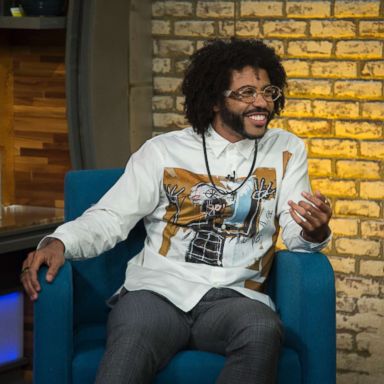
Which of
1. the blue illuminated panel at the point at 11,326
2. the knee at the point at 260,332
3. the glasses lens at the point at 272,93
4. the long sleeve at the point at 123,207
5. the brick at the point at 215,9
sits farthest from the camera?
the brick at the point at 215,9

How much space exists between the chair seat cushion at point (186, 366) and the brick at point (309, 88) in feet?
5.15

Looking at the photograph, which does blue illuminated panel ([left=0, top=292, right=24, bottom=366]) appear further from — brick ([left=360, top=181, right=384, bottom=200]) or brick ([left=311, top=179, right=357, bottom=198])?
brick ([left=360, top=181, right=384, bottom=200])

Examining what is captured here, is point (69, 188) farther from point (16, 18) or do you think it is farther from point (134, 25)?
point (134, 25)

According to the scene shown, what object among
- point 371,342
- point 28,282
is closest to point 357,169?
point 371,342

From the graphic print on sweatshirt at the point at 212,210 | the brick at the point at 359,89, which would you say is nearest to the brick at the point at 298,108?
the brick at the point at 359,89

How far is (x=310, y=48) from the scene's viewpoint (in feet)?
13.5

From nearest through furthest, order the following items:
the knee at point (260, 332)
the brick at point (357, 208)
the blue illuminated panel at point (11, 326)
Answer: the knee at point (260, 332)
the blue illuminated panel at point (11, 326)
the brick at point (357, 208)

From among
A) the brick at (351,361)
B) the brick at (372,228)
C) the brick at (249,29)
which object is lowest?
the brick at (351,361)

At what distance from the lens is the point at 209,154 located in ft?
10.1

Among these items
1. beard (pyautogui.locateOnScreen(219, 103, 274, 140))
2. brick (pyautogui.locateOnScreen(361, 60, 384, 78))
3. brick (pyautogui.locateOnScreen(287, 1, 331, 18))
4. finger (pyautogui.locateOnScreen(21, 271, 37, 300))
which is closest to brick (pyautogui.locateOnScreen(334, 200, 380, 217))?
brick (pyautogui.locateOnScreen(361, 60, 384, 78))

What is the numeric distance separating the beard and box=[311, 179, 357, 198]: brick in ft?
3.58

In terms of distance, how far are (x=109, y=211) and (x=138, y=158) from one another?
194 mm

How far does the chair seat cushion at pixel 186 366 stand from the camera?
2.71 meters

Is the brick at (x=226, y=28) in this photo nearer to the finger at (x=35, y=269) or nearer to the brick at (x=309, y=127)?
the brick at (x=309, y=127)
